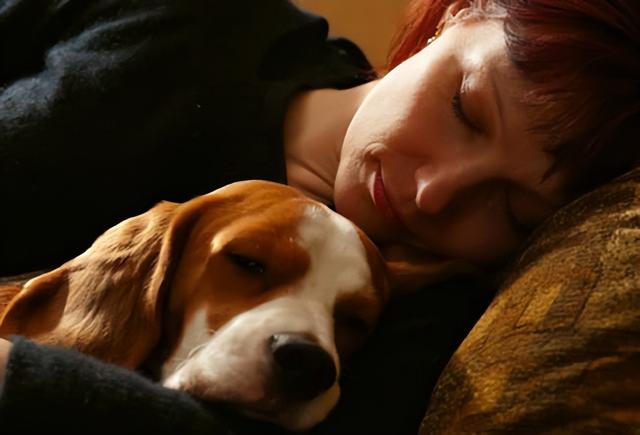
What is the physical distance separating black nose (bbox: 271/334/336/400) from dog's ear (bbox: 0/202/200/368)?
0.55ft

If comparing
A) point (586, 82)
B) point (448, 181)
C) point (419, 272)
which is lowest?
point (419, 272)

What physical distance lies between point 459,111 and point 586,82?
6.5 inches

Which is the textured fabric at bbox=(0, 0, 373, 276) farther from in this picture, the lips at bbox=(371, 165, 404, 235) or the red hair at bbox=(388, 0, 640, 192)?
the red hair at bbox=(388, 0, 640, 192)

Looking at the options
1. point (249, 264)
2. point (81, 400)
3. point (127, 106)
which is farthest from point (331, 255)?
point (127, 106)

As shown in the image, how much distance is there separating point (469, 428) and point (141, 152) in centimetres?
A: 67

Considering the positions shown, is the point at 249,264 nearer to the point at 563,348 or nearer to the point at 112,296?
the point at 112,296

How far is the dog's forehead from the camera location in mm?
938

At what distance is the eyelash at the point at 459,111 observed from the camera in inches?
43.8

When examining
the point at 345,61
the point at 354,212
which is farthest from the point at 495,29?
the point at 345,61

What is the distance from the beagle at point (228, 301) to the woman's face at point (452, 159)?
15cm

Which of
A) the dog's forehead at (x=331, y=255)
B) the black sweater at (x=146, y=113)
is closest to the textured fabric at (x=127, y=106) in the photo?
the black sweater at (x=146, y=113)

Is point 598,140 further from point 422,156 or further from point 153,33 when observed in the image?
point 153,33

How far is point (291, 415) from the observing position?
31.7 inches

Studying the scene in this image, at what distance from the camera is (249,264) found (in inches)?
36.0
